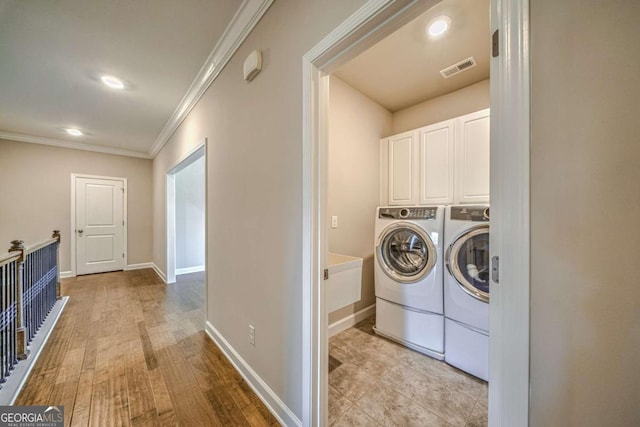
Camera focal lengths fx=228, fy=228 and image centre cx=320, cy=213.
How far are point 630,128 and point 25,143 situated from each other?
6.90 m

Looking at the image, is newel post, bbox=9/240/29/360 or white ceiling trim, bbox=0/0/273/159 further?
newel post, bbox=9/240/29/360

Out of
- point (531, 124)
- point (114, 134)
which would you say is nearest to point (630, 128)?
point (531, 124)

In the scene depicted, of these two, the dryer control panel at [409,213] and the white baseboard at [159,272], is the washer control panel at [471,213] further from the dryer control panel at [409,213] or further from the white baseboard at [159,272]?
the white baseboard at [159,272]

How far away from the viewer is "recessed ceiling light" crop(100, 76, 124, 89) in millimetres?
2359

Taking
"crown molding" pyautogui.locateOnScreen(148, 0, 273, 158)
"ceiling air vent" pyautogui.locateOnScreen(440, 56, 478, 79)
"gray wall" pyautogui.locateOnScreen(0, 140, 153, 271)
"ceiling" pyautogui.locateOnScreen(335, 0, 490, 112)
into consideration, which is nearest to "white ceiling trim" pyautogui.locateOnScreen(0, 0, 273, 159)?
"crown molding" pyautogui.locateOnScreen(148, 0, 273, 158)

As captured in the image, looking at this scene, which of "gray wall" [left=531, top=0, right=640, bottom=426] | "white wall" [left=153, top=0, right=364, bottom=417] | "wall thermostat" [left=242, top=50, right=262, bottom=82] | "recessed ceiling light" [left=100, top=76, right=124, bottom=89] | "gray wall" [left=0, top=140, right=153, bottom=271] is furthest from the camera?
"gray wall" [left=0, top=140, right=153, bottom=271]

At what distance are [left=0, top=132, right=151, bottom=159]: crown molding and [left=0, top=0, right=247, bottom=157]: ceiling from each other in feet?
1.81

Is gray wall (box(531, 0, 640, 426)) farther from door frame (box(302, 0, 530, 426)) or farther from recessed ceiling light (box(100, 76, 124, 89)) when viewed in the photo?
recessed ceiling light (box(100, 76, 124, 89))

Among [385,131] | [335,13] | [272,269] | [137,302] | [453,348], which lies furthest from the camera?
[137,302]

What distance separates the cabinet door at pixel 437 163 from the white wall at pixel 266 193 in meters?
1.69

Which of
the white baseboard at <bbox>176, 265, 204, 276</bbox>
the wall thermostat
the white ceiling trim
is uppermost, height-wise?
the white ceiling trim

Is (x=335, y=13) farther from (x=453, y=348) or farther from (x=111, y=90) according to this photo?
(x=111, y=90)

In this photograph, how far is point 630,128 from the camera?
1.51 feet

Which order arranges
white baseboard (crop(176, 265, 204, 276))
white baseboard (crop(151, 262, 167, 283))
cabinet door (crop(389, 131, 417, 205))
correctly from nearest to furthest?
cabinet door (crop(389, 131, 417, 205)), white baseboard (crop(151, 262, 167, 283)), white baseboard (crop(176, 265, 204, 276))
